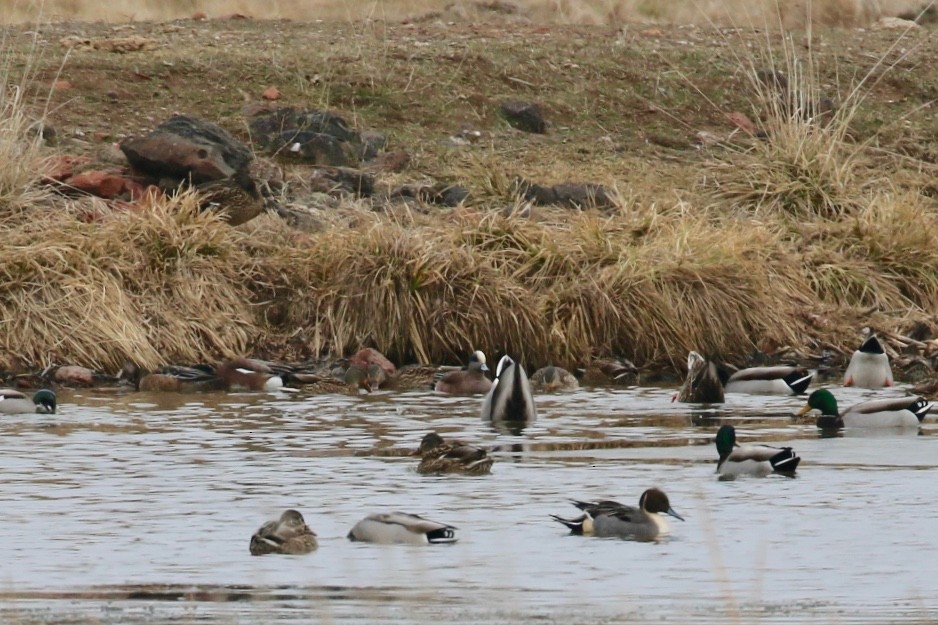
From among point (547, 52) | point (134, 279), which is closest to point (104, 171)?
point (134, 279)

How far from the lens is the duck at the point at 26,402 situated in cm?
1297

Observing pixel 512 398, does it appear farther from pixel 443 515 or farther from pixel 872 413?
pixel 443 515

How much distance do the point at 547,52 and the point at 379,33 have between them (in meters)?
2.63

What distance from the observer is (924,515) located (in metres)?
9.41

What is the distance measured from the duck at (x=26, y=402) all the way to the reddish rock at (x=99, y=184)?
13.5 feet

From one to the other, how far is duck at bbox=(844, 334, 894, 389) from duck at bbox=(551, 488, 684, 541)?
6.05 meters

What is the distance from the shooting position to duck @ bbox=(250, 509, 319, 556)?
27.4ft

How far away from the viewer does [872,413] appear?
1285 cm

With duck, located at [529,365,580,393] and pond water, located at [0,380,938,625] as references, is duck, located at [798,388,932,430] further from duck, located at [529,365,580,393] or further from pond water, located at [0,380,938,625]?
duck, located at [529,365,580,393]

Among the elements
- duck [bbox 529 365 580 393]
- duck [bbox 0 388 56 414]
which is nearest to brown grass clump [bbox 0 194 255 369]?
duck [bbox 0 388 56 414]

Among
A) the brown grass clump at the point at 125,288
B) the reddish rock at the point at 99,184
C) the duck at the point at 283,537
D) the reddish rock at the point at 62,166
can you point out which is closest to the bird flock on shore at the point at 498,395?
the duck at the point at 283,537

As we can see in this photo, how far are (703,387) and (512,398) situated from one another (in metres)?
1.79

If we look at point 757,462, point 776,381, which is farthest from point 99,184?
point 757,462

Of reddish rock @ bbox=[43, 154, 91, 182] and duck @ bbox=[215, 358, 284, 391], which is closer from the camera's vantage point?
duck @ bbox=[215, 358, 284, 391]
